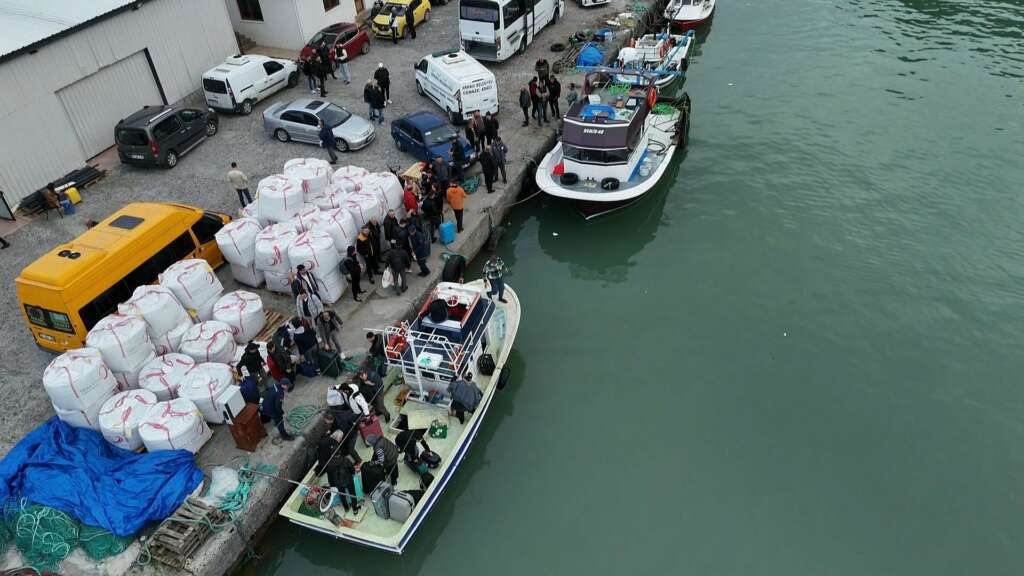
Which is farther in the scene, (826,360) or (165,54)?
(165,54)

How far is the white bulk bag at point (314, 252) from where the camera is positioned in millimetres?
14789

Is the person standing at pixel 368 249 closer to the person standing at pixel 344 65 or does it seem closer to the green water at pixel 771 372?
the green water at pixel 771 372

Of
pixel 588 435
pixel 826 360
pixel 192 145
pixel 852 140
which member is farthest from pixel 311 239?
pixel 852 140

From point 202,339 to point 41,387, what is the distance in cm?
369

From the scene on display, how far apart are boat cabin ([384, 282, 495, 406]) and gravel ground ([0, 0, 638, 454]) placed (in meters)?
2.92

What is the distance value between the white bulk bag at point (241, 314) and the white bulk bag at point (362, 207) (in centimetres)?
312

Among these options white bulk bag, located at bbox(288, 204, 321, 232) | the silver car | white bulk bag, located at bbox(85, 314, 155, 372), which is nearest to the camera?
white bulk bag, located at bbox(85, 314, 155, 372)

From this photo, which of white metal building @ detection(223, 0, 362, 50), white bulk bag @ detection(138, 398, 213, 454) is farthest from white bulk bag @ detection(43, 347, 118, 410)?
white metal building @ detection(223, 0, 362, 50)

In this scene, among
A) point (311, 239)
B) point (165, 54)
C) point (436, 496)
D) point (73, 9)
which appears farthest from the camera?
point (165, 54)

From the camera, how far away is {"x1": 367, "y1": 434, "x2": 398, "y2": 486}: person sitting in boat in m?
11.8

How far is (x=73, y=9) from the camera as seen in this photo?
66.7 ft

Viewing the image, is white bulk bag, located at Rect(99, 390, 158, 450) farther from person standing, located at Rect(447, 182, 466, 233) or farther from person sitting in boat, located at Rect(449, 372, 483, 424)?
person standing, located at Rect(447, 182, 466, 233)

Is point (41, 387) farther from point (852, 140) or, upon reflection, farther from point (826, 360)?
point (852, 140)

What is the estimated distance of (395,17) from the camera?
94.0 feet
